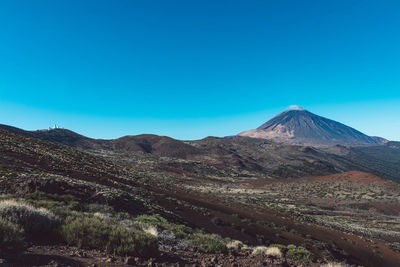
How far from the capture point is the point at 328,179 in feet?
220

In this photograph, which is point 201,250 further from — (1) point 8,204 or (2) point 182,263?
(1) point 8,204

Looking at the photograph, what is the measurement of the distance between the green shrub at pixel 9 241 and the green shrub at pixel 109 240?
4.57 feet

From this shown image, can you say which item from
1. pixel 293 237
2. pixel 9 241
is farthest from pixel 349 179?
pixel 9 241

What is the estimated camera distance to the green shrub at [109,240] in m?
5.79

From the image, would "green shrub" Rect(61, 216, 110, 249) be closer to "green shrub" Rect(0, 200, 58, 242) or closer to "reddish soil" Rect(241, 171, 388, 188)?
"green shrub" Rect(0, 200, 58, 242)

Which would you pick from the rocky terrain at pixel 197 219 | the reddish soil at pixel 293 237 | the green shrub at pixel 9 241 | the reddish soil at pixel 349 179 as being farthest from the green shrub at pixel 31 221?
the reddish soil at pixel 349 179

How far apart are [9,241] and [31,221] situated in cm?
180

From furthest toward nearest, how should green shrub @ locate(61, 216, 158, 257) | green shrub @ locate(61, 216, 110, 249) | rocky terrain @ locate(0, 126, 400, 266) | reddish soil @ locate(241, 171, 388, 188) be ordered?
reddish soil @ locate(241, 171, 388, 188) → rocky terrain @ locate(0, 126, 400, 266) → green shrub @ locate(61, 216, 110, 249) → green shrub @ locate(61, 216, 158, 257)

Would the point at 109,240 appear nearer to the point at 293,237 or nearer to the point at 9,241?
the point at 9,241

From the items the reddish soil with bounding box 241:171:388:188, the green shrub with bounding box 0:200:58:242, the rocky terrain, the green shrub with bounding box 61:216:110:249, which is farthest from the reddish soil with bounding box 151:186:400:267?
the reddish soil with bounding box 241:171:388:188

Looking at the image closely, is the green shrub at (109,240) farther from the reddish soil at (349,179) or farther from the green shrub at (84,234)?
the reddish soil at (349,179)

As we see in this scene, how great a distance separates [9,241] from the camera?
14.9 feet

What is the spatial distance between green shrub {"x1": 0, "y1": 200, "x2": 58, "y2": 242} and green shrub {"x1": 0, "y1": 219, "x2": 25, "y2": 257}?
1.23 metres

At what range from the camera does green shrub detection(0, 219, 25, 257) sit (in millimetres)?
4451
